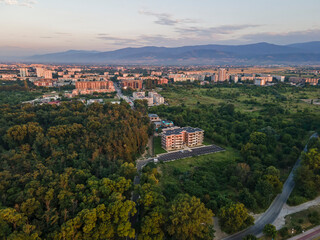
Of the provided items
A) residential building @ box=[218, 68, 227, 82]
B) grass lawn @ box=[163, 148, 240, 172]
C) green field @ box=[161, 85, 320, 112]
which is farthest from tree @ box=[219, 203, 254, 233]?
residential building @ box=[218, 68, 227, 82]

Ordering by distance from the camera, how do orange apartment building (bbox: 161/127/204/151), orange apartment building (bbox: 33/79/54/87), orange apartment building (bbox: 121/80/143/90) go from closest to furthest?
1. orange apartment building (bbox: 161/127/204/151)
2. orange apartment building (bbox: 33/79/54/87)
3. orange apartment building (bbox: 121/80/143/90)

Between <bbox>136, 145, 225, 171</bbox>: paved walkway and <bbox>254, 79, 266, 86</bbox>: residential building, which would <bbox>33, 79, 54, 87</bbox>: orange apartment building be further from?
<bbox>254, 79, 266, 86</bbox>: residential building

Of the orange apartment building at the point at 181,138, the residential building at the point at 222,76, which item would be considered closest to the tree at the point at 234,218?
the orange apartment building at the point at 181,138

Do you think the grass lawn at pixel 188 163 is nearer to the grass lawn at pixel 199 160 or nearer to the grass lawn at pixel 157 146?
the grass lawn at pixel 199 160

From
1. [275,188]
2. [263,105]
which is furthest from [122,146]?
Answer: [263,105]

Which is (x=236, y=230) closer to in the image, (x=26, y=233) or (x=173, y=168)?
(x=173, y=168)

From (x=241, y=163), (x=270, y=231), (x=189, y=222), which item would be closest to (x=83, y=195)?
(x=189, y=222)

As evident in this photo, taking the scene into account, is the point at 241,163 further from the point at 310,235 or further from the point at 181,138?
the point at 181,138
